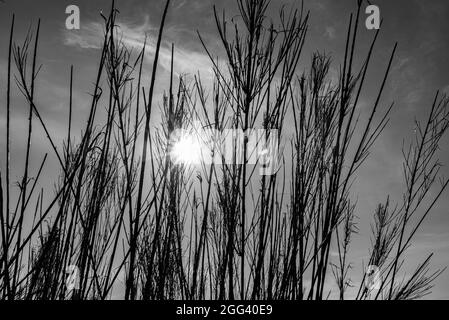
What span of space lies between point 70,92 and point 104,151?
0.66 feet

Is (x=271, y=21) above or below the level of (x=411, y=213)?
above

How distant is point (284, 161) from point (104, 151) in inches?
24.8

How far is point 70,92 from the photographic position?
108cm

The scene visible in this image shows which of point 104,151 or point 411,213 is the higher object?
point 104,151

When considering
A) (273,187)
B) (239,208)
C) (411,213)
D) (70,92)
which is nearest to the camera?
(70,92)
